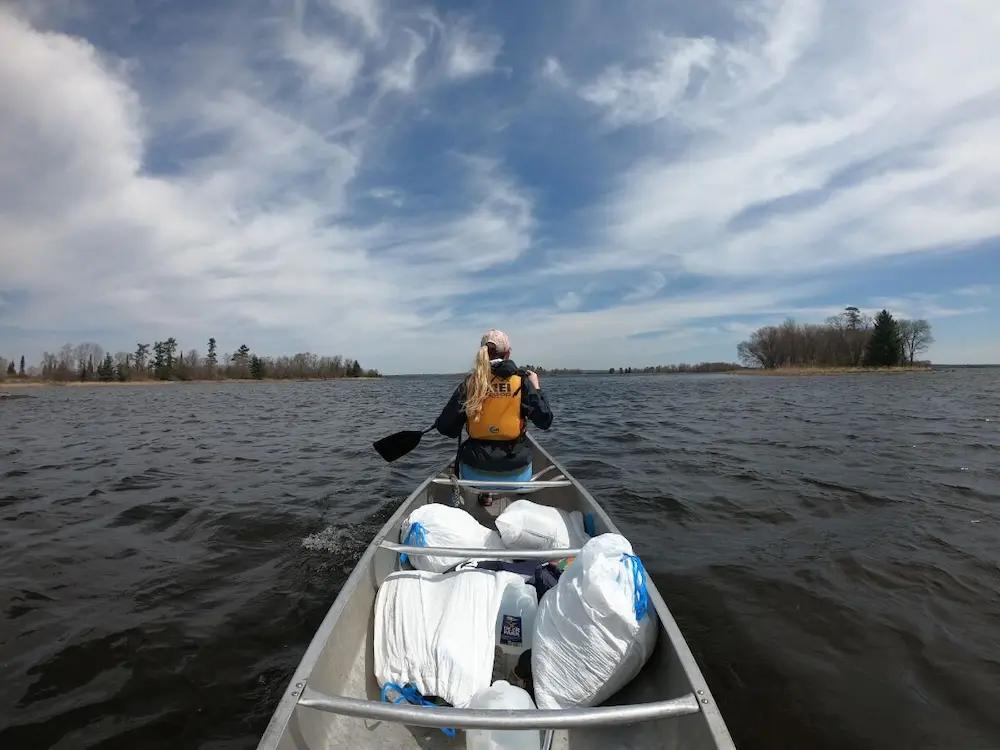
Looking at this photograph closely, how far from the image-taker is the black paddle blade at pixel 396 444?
6.79 meters

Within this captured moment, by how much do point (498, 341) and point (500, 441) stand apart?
1.20 m

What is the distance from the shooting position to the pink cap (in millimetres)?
5402

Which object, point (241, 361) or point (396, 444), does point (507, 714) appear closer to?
point (396, 444)

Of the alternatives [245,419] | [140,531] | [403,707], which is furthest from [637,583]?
[245,419]

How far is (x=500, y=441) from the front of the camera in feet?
18.2

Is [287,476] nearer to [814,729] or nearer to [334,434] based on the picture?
[334,434]

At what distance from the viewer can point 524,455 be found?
225 inches

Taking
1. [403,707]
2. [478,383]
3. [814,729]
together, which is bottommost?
[814,729]

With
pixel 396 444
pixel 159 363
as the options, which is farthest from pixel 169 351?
pixel 396 444

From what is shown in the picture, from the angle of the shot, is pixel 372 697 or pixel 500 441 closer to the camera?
pixel 372 697

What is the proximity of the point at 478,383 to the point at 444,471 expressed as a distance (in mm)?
1846

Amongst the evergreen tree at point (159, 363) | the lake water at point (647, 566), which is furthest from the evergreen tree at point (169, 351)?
the lake water at point (647, 566)

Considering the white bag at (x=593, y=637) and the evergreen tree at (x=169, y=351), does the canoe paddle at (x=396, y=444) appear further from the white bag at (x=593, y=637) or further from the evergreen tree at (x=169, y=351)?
the evergreen tree at (x=169, y=351)

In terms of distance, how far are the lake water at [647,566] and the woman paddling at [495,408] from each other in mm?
1988
